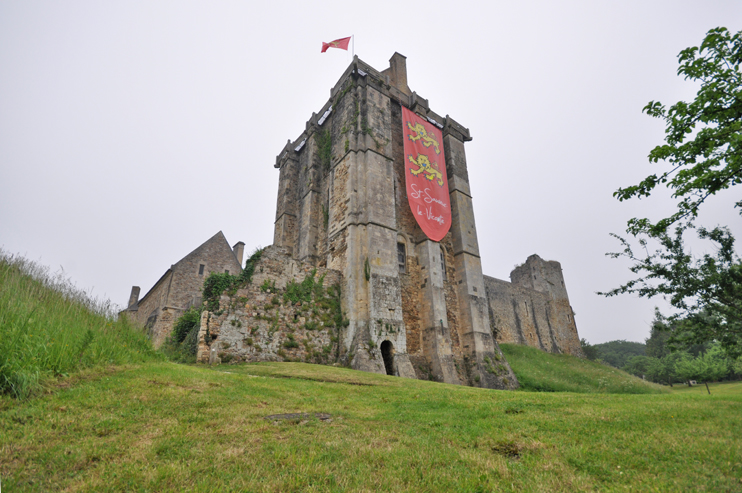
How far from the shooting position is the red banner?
17922 millimetres

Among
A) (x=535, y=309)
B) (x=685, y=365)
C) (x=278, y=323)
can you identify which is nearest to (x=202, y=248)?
(x=278, y=323)

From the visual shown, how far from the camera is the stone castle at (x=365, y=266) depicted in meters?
13.6

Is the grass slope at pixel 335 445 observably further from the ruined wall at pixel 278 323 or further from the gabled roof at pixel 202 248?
the gabled roof at pixel 202 248

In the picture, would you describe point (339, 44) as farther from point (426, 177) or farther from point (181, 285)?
point (181, 285)

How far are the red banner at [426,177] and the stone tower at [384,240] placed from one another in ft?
2.74

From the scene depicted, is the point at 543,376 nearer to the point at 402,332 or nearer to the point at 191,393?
the point at 402,332

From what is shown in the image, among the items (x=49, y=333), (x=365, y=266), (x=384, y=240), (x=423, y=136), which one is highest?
(x=423, y=136)

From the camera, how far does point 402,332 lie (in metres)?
15.1

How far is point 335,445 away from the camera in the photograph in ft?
12.6

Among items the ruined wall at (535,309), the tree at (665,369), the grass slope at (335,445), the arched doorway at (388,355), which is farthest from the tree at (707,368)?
the grass slope at (335,445)

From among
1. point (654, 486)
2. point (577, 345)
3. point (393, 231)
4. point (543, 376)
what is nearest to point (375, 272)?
point (393, 231)

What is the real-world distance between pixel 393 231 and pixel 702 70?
11500 mm

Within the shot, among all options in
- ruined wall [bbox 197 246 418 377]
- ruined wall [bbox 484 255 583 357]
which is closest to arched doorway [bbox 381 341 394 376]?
ruined wall [bbox 197 246 418 377]

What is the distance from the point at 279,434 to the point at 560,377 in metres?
18.3
